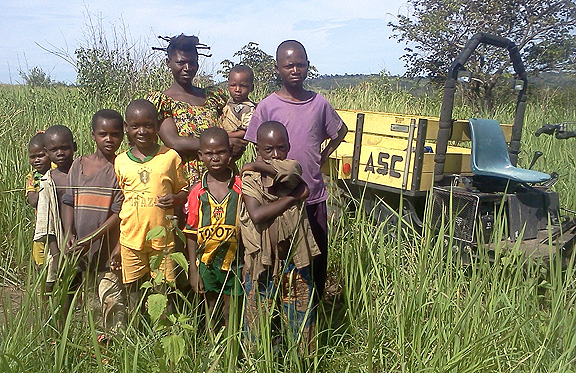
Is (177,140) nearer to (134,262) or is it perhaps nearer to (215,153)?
(215,153)

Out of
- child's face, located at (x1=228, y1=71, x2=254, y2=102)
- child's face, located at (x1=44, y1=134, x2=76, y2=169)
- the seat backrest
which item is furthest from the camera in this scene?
the seat backrest

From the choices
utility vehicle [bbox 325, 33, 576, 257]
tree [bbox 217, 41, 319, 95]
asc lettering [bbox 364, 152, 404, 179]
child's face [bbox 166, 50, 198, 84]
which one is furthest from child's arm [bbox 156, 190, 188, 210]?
tree [bbox 217, 41, 319, 95]

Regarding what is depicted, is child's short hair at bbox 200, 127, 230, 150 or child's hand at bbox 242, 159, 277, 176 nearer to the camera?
child's hand at bbox 242, 159, 277, 176

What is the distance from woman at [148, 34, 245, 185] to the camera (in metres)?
2.96

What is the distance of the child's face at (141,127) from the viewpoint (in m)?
2.65

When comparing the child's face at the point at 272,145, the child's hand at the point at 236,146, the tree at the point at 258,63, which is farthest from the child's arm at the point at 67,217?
the tree at the point at 258,63

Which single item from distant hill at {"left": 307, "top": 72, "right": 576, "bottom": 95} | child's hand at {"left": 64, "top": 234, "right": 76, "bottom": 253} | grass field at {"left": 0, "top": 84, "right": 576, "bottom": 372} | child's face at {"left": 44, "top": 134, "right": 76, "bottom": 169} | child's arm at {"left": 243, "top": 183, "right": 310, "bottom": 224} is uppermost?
distant hill at {"left": 307, "top": 72, "right": 576, "bottom": 95}

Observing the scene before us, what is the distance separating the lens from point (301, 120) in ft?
9.05

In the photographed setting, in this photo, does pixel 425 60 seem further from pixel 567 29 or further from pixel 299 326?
pixel 299 326

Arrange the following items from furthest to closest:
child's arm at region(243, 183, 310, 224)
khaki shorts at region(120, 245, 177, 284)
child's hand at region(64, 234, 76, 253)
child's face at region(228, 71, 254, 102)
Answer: child's face at region(228, 71, 254, 102), khaki shorts at region(120, 245, 177, 284), child's hand at region(64, 234, 76, 253), child's arm at region(243, 183, 310, 224)

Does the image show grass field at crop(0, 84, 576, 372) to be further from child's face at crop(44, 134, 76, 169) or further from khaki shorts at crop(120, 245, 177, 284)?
child's face at crop(44, 134, 76, 169)

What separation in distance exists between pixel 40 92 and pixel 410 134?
6.09 m

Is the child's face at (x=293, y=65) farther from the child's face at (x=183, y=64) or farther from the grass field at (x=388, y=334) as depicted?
the grass field at (x=388, y=334)

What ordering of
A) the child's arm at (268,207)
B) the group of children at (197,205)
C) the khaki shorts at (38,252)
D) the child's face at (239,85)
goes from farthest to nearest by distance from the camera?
the child's face at (239,85) < the khaki shorts at (38,252) < the group of children at (197,205) < the child's arm at (268,207)
